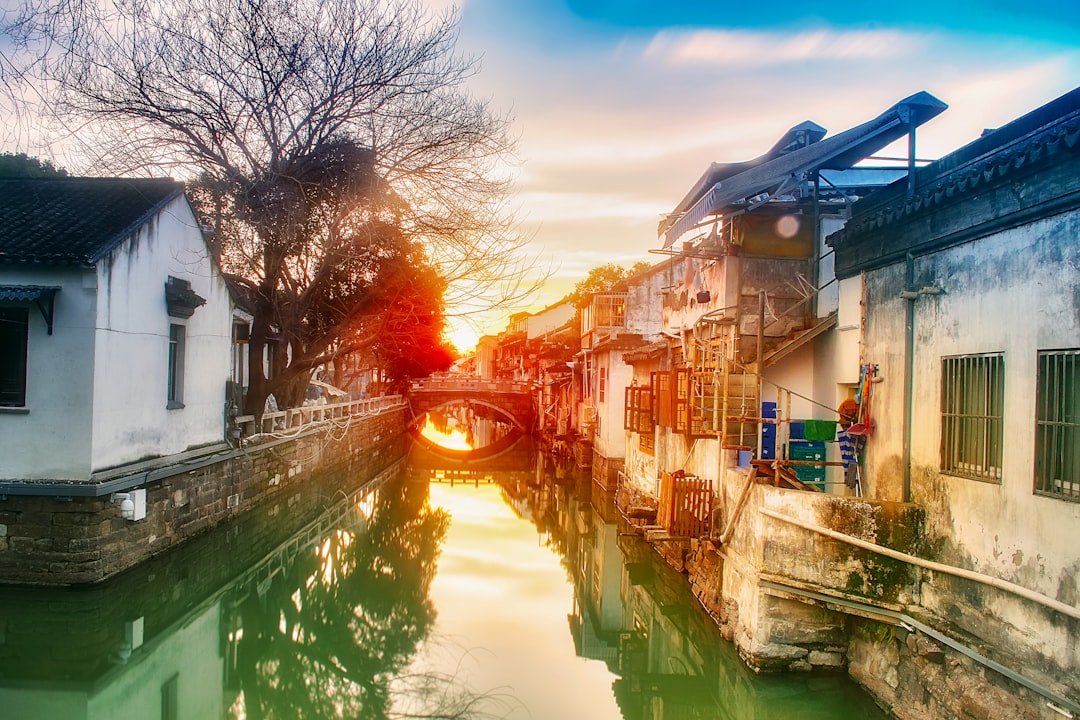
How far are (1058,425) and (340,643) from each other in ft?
26.9

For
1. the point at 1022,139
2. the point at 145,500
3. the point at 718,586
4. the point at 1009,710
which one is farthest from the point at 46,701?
the point at 1022,139

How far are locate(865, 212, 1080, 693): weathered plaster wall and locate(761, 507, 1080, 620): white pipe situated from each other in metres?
0.11

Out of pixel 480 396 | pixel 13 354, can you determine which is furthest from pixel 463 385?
pixel 13 354

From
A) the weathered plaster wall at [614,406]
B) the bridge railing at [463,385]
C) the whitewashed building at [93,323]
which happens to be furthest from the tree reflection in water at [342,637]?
the bridge railing at [463,385]

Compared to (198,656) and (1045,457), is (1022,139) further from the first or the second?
(198,656)

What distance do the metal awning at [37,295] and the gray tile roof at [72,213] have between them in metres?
0.34

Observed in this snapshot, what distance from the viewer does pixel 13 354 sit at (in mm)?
9664

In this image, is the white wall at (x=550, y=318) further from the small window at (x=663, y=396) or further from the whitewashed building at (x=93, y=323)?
the whitewashed building at (x=93, y=323)

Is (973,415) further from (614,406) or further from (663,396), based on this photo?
(614,406)

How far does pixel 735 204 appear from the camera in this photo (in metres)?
10.8

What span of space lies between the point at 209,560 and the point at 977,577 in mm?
10645

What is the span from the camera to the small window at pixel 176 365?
12172mm

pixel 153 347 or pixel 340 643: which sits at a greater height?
pixel 153 347

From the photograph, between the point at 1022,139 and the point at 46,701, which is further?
the point at 46,701
